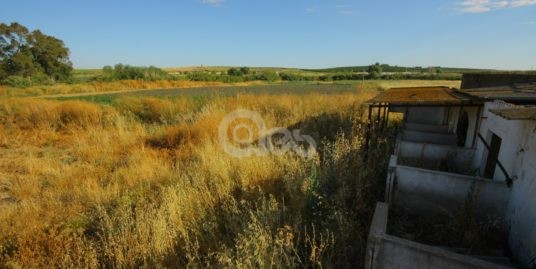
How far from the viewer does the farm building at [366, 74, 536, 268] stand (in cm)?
217

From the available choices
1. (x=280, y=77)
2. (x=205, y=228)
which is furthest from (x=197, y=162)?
(x=280, y=77)

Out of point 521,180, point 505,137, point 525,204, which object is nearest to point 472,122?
point 505,137

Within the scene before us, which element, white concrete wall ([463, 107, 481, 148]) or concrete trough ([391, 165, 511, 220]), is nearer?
concrete trough ([391, 165, 511, 220])

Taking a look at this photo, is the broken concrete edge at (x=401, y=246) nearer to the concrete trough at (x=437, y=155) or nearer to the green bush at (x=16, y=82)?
the concrete trough at (x=437, y=155)

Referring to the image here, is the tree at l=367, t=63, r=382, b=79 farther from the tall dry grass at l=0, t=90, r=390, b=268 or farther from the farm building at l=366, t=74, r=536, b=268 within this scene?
the farm building at l=366, t=74, r=536, b=268

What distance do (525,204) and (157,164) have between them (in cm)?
609

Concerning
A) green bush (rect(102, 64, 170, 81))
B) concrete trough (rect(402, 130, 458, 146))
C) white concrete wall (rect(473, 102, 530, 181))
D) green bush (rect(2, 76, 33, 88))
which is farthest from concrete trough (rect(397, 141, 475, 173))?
green bush (rect(102, 64, 170, 81))

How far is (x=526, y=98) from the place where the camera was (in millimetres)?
3371

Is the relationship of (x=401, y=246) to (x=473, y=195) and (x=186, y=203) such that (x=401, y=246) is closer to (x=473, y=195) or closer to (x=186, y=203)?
(x=473, y=195)

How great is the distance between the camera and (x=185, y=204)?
159 inches

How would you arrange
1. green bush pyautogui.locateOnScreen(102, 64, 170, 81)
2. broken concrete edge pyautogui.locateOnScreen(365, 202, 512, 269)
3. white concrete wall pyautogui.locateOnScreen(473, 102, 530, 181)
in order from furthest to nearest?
green bush pyautogui.locateOnScreen(102, 64, 170, 81) → white concrete wall pyautogui.locateOnScreen(473, 102, 530, 181) → broken concrete edge pyautogui.locateOnScreen(365, 202, 512, 269)

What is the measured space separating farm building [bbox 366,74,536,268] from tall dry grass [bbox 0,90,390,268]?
1.76 ft

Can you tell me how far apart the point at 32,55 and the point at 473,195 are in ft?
175

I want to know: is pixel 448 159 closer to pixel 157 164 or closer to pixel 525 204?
pixel 525 204
